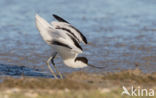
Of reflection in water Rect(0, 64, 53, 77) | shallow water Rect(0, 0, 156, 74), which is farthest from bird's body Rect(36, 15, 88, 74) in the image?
shallow water Rect(0, 0, 156, 74)

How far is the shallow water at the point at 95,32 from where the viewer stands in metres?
11.8

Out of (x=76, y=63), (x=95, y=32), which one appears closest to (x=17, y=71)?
(x=76, y=63)

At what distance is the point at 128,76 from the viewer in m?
9.77

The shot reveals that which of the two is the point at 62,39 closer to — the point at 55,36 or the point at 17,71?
the point at 55,36

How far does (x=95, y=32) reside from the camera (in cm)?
1473

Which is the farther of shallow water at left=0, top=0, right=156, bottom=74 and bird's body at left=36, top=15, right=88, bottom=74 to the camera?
shallow water at left=0, top=0, right=156, bottom=74

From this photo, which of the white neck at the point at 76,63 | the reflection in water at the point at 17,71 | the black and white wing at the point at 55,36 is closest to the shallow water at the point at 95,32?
the reflection in water at the point at 17,71

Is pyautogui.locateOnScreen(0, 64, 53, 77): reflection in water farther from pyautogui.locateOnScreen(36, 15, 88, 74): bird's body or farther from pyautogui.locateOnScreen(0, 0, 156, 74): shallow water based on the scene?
pyautogui.locateOnScreen(36, 15, 88, 74): bird's body

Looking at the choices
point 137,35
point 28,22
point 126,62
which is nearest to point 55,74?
point 126,62

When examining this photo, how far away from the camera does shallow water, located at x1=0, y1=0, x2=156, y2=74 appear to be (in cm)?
1184

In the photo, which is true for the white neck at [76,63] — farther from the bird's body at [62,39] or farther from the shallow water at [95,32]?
the shallow water at [95,32]

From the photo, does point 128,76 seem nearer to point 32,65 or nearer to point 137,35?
point 32,65

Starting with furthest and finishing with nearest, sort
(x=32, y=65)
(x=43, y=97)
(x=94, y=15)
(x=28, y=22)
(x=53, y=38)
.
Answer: (x=94, y=15)
(x=28, y=22)
(x=32, y=65)
(x=53, y=38)
(x=43, y=97)

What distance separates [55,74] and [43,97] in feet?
10.9
